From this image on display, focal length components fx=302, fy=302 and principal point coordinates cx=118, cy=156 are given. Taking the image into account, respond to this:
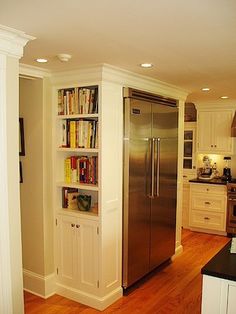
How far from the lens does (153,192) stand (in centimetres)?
361

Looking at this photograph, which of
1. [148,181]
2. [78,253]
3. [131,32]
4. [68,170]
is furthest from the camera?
[148,181]

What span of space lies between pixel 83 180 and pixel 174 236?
1800 mm

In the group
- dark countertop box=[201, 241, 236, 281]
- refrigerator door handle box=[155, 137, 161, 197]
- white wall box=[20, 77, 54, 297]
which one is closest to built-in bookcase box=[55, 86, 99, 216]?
white wall box=[20, 77, 54, 297]

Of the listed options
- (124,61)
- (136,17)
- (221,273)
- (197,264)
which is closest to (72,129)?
(124,61)

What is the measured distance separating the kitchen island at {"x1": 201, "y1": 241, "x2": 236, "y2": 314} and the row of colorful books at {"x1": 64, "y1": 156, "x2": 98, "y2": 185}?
5.17 ft

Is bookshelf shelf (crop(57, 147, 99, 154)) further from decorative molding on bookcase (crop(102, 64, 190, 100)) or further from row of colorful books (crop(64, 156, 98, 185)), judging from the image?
decorative molding on bookcase (crop(102, 64, 190, 100))

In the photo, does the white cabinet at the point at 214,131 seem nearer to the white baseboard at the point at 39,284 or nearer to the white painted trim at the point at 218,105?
the white painted trim at the point at 218,105

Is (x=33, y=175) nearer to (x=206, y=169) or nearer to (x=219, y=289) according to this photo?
(x=219, y=289)

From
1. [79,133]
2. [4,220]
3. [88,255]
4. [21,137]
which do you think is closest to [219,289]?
[4,220]

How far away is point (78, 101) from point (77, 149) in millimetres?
489

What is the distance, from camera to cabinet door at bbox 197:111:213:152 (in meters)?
5.67

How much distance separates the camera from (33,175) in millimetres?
3248

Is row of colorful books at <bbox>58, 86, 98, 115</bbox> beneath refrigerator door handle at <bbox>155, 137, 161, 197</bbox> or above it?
above

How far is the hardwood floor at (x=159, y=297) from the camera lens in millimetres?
3038
